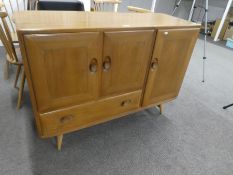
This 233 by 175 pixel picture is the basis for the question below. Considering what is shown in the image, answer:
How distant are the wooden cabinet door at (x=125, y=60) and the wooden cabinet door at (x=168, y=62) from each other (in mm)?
70

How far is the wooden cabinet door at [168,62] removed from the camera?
1115mm

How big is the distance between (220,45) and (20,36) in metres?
4.19

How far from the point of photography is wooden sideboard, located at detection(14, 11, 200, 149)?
809 millimetres

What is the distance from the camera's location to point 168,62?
1.23 metres

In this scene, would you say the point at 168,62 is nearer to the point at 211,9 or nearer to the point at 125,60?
the point at 125,60

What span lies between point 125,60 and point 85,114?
43 cm

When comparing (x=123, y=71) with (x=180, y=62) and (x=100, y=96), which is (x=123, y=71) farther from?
(x=180, y=62)

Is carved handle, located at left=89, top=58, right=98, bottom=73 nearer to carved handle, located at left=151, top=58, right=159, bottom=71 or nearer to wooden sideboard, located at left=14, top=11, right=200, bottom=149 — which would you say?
wooden sideboard, located at left=14, top=11, right=200, bottom=149

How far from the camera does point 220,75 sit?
2.57 meters

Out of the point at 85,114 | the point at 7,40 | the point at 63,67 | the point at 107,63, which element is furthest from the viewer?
the point at 7,40

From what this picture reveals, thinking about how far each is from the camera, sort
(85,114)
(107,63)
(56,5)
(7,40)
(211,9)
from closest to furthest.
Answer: (107,63)
(85,114)
(7,40)
(56,5)
(211,9)

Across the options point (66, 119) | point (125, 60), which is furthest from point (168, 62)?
point (66, 119)

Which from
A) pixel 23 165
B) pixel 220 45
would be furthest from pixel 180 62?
pixel 220 45

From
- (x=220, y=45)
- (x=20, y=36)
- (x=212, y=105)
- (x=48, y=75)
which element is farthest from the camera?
(x=220, y=45)
